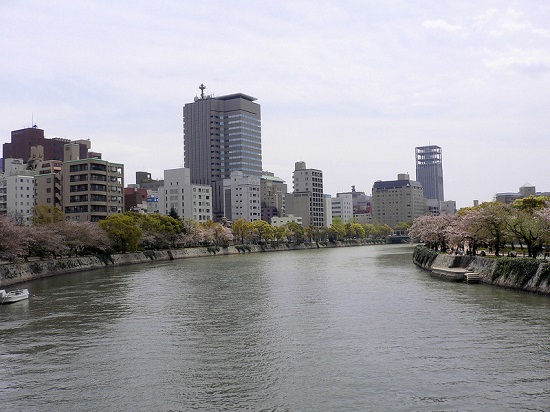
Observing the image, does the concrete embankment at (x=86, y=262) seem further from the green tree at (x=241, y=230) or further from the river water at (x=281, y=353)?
the river water at (x=281, y=353)

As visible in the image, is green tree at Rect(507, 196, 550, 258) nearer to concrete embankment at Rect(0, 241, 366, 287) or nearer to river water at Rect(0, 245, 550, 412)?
river water at Rect(0, 245, 550, 412)

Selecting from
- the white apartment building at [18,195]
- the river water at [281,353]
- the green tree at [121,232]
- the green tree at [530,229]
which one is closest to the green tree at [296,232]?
the white apartment building at [18,195]

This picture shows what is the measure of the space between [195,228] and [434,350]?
363 ft

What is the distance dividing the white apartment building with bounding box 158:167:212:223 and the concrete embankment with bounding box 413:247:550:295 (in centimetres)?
11476

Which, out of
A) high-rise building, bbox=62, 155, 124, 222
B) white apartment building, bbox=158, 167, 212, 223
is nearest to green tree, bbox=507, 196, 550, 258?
high-rise building, bbox=62, 155, 124, 222

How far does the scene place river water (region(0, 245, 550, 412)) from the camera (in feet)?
60.2

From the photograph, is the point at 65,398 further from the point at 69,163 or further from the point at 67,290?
the point at 69,163

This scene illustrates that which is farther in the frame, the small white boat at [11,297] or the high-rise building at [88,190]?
the high-rise building at [88,190]

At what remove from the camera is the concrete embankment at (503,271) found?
39.7 meters

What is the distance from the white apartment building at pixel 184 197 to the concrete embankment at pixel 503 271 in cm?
11476

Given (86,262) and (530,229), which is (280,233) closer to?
(86,262)

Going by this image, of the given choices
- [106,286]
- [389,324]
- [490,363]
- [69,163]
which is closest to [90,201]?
[69,163]

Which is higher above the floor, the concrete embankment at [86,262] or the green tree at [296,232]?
→ the green tree at [296,232]

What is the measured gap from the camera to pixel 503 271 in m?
46.2
